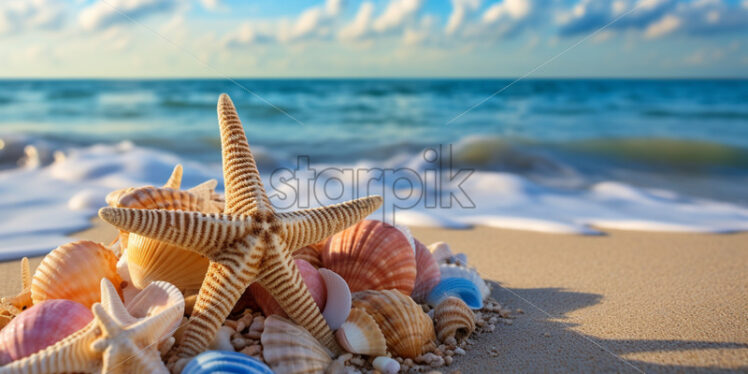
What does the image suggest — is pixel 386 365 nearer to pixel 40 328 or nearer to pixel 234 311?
pixel 234 311

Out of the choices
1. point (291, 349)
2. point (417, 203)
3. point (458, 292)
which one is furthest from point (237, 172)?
point (417, 203)

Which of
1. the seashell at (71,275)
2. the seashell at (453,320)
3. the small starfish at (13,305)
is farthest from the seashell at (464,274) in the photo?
the small starfish at (13,305)

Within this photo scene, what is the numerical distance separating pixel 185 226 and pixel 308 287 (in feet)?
2.43

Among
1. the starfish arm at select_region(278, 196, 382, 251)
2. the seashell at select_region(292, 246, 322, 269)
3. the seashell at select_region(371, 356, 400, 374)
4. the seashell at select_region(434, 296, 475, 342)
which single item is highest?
the starfish arm at select_region(278, 196, 382, 251)

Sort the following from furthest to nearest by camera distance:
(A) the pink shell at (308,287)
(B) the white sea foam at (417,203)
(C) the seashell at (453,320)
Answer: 1. (B) the white sea foam at (417,203)
2. (C) the seashell at (453,320)
3. (A) the pink shell at (308,287)

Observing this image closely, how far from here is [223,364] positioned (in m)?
2.27

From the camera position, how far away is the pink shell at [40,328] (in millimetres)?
2340

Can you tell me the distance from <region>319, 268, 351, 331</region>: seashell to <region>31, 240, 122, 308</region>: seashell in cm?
120

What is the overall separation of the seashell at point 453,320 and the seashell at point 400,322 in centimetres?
7

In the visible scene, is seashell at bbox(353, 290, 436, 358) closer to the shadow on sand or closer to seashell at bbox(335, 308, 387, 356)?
seashell at bbox(335, 308, 387, 356)

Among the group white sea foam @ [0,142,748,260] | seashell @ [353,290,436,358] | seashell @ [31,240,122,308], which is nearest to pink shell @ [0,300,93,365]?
seashell @ [31,240,122,308]

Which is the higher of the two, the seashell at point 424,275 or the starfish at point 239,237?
the starfish at point 239,237

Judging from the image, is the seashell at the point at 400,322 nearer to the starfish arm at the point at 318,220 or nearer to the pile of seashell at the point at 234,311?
the pile of seashell at the point at 234,311

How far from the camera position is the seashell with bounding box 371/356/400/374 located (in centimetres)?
A: 260
